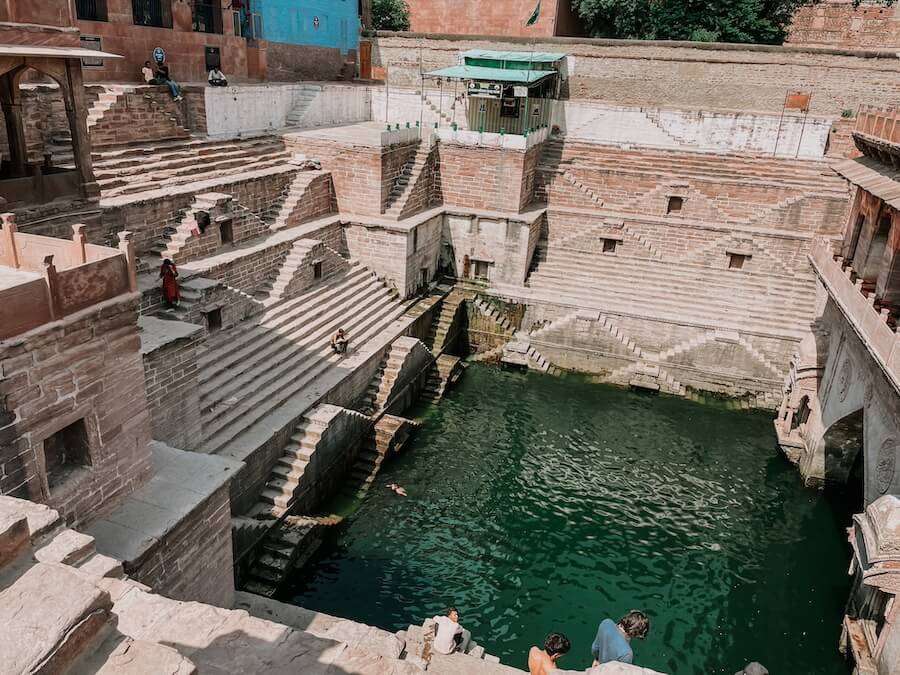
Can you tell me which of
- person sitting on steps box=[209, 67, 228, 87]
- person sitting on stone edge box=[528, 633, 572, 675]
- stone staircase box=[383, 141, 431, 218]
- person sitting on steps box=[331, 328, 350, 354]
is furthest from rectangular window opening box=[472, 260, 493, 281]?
person sitting on stone edge box=[528, 633, 572, 675]

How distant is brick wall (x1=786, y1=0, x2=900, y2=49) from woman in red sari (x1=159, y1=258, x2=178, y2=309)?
33.0 metres

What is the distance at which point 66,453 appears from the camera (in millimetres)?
8133

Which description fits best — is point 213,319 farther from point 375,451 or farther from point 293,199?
point 293,199

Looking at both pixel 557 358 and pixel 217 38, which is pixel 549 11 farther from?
pixel 557 358

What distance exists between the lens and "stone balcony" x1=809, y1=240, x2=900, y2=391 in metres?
11.0

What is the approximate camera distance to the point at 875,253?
14.8m

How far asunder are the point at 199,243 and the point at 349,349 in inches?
182

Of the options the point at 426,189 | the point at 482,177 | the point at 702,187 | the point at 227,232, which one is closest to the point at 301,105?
the point at 426,189

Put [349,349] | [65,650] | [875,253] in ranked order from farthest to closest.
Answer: [349,349] < [875,253] < [65,650]

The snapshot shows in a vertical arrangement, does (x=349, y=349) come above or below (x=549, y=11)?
below

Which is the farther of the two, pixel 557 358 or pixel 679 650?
pixel 557 358

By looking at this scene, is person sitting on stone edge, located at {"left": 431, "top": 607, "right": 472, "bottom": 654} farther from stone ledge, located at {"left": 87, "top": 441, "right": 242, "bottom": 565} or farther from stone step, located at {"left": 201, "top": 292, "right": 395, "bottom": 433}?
stone step, located at {"left": 201, "top": 292, "right": 395, "bottom": 433}

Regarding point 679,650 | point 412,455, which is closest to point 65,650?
point 679,650

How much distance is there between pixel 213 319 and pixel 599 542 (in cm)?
986
